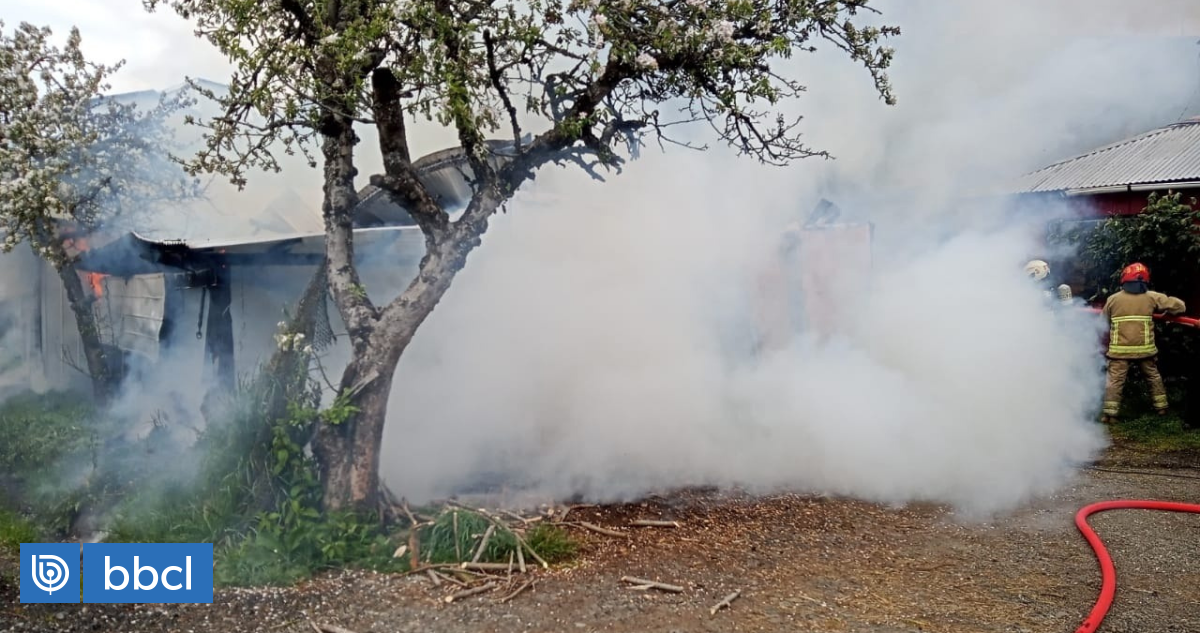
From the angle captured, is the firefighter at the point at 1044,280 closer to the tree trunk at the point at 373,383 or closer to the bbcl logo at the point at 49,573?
the tree trunk at the point at 373,383

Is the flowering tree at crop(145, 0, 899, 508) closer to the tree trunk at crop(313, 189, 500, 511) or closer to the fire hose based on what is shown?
the tree trunk at crop(313, 189, 500, 511)

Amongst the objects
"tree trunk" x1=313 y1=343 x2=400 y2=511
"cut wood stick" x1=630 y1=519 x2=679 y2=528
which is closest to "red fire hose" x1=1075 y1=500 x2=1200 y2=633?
"cut wood stick" x1=630 y1=519 x2=679 y2=528

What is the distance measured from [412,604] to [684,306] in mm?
4590

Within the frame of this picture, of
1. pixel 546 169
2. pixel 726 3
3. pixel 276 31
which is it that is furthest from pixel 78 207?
pixel 726 3

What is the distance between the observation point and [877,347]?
7.82m

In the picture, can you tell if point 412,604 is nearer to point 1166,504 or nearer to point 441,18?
point 441,18

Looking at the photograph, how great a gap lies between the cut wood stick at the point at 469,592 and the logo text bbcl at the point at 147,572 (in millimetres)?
1407

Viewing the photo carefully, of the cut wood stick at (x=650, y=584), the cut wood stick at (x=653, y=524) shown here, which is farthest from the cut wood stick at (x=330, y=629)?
the cut wood stick at (x=653, y=524)

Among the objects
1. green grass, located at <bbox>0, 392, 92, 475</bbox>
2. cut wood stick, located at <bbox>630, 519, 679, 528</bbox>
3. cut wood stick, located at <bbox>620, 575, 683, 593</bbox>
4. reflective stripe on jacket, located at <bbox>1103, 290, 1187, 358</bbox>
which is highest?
reflective stripe on jacket, located at <bbox>1103, 290, 1187, 358</bbox>

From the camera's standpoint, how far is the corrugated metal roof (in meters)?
10.8

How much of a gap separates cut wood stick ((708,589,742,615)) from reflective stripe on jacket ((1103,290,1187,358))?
20.7 feet

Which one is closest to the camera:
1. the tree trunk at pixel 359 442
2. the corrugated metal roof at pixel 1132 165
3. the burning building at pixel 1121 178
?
the tree trunk at pixel 359 442

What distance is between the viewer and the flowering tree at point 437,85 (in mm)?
5004

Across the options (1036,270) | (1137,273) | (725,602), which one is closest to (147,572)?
(725,602)
